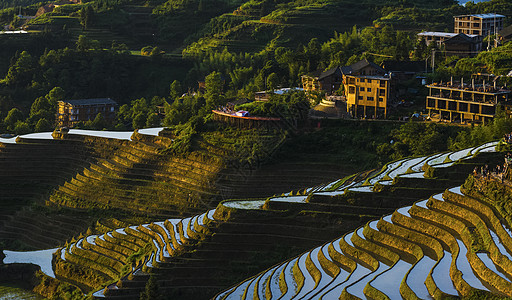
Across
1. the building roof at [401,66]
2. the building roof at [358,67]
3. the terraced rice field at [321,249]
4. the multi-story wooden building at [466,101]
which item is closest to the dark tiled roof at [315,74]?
the building roof at [358,67]

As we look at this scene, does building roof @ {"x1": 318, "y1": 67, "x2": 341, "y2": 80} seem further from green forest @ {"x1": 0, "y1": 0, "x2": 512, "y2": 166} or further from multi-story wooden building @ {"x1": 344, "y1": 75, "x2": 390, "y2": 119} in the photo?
green forest @ {"x1": 0, "y1": 0, "x2": 512, "y2": 166}

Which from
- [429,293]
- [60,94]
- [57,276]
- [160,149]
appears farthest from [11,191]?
[429,293]

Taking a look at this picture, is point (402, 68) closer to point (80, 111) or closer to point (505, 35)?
point (505, 35)

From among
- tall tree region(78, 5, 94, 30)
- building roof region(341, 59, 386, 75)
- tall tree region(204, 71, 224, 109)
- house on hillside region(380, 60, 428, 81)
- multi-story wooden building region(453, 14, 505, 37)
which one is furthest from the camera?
tall tree region(78, 5, 94, 30)

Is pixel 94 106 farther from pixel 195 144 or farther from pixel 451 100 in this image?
pixel 451 100

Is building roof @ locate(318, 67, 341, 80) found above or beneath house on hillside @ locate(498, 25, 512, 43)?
beneath

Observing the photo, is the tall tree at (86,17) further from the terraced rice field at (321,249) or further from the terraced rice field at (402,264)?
the terraced rice field at (402,264)

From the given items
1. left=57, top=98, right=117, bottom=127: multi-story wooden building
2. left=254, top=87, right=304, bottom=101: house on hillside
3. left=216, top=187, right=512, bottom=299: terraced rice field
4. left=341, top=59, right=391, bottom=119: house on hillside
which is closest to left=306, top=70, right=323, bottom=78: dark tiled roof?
left=254, top=87, right=304, bottom=101: house on hillside
